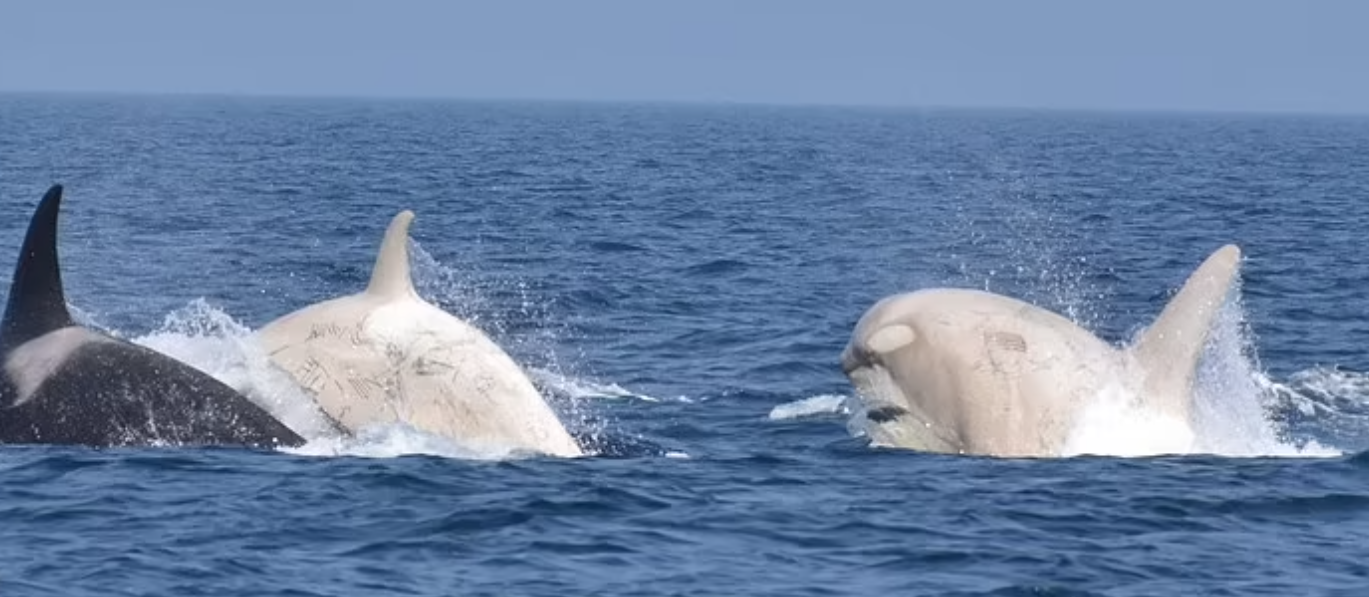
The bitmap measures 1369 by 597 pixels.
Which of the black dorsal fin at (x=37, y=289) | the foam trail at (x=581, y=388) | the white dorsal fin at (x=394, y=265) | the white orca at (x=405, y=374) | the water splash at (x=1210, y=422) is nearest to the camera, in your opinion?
the water splash at (x=1210, y=422)

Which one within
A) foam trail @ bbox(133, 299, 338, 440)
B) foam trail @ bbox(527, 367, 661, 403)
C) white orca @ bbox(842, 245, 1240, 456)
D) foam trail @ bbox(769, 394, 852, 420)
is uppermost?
white orca @ bbox(842, 245, 1240, 456)

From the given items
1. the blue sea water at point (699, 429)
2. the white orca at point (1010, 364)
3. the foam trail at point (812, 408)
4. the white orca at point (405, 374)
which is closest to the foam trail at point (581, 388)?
the blue sea water at point (699, 429)

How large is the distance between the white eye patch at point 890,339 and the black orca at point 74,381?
16.3 ft

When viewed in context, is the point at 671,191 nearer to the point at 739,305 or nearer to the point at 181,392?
the point at 739,305

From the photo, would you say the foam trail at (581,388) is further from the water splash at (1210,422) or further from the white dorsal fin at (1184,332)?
the white dorsal fin at (1184,332)

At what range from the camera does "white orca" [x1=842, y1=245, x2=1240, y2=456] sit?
60.6 ft

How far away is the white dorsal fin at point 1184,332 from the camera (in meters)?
18.4

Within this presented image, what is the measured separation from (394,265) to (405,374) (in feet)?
2.89

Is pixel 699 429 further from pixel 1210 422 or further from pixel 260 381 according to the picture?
pixel 1210 422

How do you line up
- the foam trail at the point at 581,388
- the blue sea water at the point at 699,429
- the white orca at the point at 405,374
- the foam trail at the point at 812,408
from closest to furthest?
the blue sea water at the point at 699,429, the white orca at the point at 405,374, the foam trail at the point at 812,408, the foam trail at the point at 581,388

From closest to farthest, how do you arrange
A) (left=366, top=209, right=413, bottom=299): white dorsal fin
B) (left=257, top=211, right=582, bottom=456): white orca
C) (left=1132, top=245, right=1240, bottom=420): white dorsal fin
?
(left=1132, top=245, right=1240, bottom=420): white dorsal fin → (left=257, top=211, right=582, bottom=456): white orca → (left=366, top=209, right=413, bottom=299): white dorsal fin

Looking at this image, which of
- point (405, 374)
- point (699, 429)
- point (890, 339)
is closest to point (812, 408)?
point (699, 429)

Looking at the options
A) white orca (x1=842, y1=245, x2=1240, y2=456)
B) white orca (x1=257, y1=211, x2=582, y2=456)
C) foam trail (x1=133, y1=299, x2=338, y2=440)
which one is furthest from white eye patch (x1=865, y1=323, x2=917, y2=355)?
foam trail (x1=133, y1=299, x2=338, y2=440)

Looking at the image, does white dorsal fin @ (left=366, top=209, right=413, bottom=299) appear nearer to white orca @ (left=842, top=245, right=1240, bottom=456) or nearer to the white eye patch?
white orca @ (left=842, top=245, right=1240, bottom=456)
